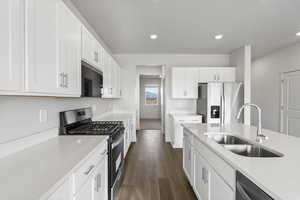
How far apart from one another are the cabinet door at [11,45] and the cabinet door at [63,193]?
582 mm

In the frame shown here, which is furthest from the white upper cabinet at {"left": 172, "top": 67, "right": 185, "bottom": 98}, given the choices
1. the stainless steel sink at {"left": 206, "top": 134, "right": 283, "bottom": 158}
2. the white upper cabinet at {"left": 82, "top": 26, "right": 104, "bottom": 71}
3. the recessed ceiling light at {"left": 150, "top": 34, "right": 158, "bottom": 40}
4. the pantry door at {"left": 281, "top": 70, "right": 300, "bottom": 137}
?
the pantry door at {"left": 281, "top": 70, "right": 300, "bottom": 137}

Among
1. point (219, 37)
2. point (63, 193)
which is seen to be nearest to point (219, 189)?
point (63, 193)

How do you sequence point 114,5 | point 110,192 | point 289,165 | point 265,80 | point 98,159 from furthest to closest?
point 265,80, point 114,5, point 110,192, point 98,159, point 289,165

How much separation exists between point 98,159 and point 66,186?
0.57 m

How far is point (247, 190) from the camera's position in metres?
0.95

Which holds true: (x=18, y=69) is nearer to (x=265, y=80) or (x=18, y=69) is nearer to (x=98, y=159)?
(x=98, y=159)

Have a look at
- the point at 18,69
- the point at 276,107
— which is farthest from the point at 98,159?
the point at 276,107

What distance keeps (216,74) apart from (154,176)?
3.28 m

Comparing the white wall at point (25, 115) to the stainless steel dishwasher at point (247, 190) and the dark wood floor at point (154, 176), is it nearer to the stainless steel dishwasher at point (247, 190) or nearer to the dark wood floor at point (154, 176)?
the dark wood floor at point (154, 176)

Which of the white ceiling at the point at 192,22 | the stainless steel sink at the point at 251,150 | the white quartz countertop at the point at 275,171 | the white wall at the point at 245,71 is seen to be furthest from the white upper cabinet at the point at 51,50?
the white wall at the point at 245,71

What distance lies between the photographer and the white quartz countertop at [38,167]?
0.75 m

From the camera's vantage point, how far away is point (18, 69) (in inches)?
35.7

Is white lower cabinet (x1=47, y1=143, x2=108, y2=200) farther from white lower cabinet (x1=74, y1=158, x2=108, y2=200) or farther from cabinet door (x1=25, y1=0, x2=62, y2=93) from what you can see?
cabinet door (x1=25, y1=0, x2=62, y2=93)

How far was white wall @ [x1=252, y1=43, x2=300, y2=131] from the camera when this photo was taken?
4.55 metres
